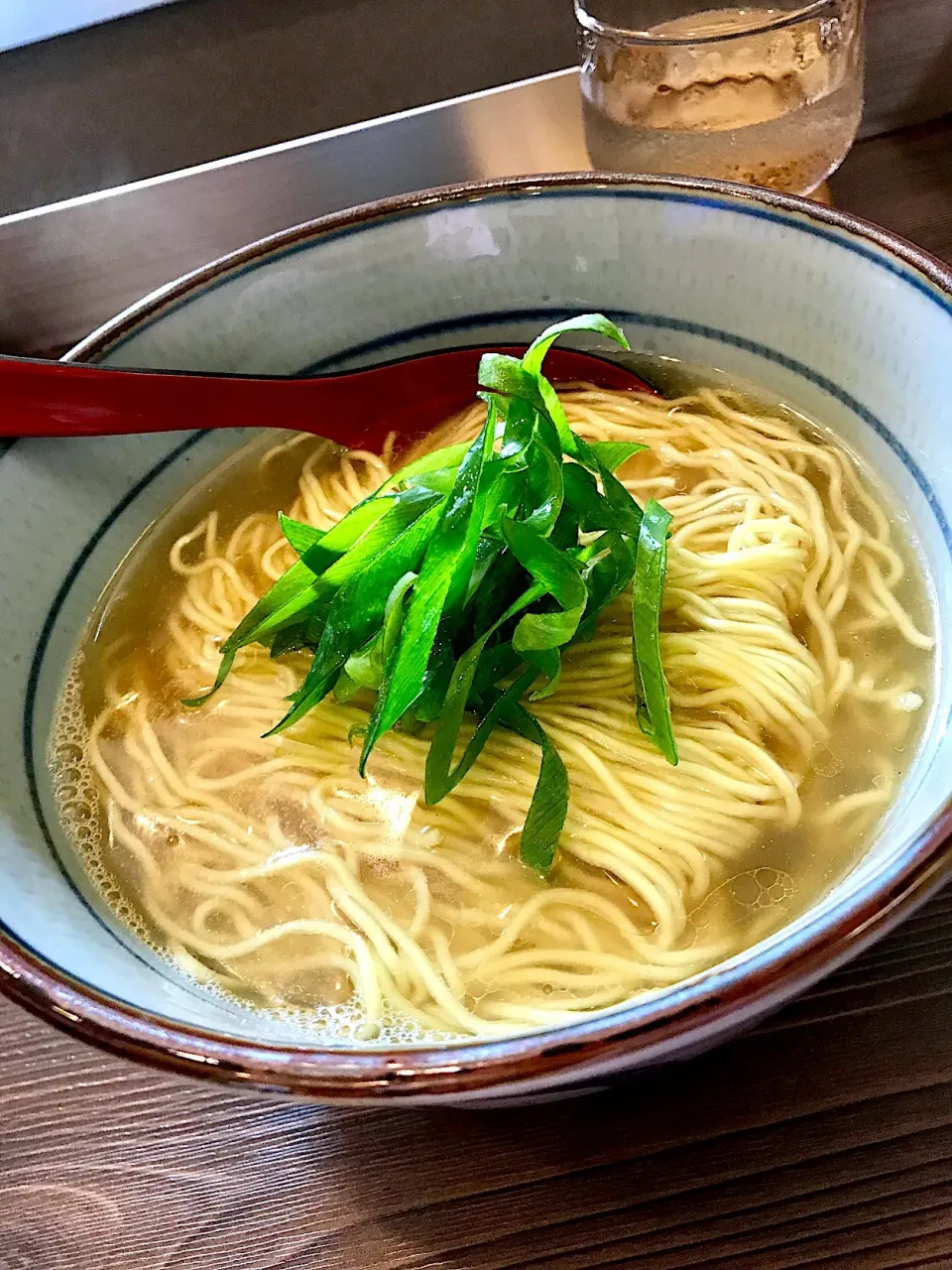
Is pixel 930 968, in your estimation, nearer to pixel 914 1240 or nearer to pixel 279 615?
pixel 914 1240

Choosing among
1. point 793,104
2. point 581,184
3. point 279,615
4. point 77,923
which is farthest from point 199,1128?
point 793,104

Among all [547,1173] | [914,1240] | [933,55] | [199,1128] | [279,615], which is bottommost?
[914,1240]

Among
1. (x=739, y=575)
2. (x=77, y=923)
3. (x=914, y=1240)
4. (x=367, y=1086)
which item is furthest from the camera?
(x=739, y=575)

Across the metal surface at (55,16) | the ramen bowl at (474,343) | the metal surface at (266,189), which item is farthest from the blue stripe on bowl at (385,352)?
the metal surface at (55,16)

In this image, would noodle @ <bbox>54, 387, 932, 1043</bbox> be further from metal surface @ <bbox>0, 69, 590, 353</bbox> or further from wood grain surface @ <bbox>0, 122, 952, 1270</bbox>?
metal surface @ <bbox>0, 69, 590, 353</bbox>

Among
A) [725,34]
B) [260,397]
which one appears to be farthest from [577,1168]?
[725,34]

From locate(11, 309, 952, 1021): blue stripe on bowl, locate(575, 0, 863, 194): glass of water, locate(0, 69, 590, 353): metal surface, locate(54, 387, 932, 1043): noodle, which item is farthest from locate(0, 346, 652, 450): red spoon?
locate(0, 69, 590, 353): metal surface

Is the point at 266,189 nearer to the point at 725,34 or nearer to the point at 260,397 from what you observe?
the point at 260,397

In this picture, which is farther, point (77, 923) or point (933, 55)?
point (933, 55)
